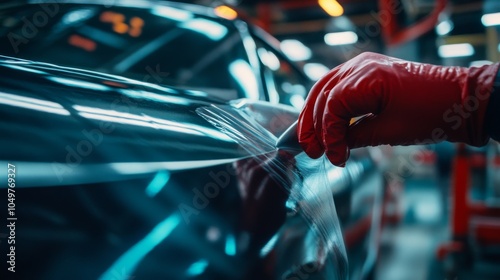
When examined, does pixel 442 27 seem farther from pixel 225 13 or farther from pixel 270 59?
pixel 270 59

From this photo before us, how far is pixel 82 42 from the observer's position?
1527 millimetres

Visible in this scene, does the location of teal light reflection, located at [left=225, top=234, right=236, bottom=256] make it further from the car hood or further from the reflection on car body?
the car hood

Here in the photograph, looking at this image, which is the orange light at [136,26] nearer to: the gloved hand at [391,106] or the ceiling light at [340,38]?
the gloved hand at [391,106]

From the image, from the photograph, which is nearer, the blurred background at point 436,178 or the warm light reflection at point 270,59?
the warm light reflection at point 270,59

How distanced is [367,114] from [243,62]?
604 mm

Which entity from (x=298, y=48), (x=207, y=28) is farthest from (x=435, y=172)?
(x=298, y=48)

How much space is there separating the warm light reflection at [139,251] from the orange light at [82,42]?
3.32 feet

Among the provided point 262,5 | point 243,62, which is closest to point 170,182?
point 243,62

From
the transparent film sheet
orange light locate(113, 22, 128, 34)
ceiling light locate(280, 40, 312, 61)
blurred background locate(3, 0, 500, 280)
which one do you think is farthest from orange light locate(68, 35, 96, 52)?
ceiling light locate(280, 40, 312, 61)

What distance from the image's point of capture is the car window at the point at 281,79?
1.66 m

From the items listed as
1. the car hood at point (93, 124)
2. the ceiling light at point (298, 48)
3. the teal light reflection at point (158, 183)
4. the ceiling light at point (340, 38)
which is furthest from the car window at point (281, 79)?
the ceiling light at point (298, 48)

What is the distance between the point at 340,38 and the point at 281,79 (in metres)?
9.90

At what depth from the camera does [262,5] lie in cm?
850

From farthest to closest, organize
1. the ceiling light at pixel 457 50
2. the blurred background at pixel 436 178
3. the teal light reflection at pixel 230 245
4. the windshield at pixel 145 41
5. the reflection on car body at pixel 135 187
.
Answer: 1. the ceiling light at pixel 457 50
2. the blurred background at pixel 436 178
3. the windshield at pixel 145 41
4. the teal light reflection at pixel 230 245
5. the reflection on car body at pixel 135 187
